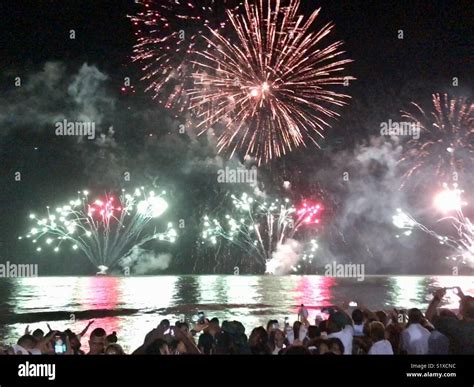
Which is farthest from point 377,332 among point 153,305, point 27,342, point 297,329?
point 153,305

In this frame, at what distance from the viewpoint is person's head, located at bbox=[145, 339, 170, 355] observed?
275 inches

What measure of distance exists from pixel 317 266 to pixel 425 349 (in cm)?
4630

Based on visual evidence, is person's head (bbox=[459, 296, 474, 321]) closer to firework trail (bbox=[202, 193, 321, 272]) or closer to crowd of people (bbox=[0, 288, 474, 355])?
crowd of people (bbox=[0, 288, 474, 355])

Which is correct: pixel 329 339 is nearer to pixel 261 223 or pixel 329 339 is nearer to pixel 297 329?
pixel 297 329

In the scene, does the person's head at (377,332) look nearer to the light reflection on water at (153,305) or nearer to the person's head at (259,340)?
the person's head at (259,340)

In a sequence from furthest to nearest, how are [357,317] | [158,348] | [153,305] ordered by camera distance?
[153,305] → [357,317] → [158,348]

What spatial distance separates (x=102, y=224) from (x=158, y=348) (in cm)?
4179

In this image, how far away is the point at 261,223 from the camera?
46594 millimetres

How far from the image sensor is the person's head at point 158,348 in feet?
22.9

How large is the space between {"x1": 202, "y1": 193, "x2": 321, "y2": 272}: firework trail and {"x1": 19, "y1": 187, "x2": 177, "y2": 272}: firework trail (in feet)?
17.5

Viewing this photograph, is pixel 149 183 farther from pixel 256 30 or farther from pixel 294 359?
pixel 294 359

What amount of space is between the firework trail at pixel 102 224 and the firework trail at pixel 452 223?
17.2 m

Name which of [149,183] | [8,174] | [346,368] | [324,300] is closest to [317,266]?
[149,183]

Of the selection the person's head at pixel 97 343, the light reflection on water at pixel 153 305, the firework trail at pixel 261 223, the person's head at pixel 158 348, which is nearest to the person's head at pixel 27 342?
the person's head at pixel 97 343
